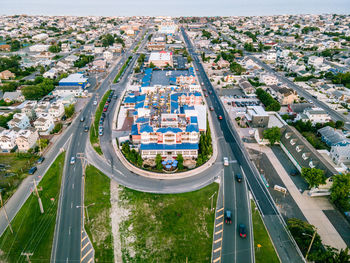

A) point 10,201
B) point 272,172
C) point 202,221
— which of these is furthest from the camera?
point 272,172

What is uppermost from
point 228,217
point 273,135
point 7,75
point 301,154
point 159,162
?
point 7,75

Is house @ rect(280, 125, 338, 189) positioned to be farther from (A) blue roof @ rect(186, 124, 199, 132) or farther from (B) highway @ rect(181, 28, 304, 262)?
(A) blue roof @ rect(186, 124, 199, 132)

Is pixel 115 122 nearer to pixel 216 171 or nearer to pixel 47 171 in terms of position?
pixel 47 171

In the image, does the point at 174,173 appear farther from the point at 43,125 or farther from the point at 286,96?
the point at 286,96

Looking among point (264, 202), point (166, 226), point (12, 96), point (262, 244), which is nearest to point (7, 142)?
point (12, 96)

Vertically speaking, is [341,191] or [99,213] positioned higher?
[341,191]

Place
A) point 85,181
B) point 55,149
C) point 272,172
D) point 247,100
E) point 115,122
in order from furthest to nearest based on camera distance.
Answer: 1. point 247,100
2. point 115,122
3. point 55,149
4. point 272,172
5. point 85,181

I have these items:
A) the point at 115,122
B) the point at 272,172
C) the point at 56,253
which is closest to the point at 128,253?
the point at 56,253
